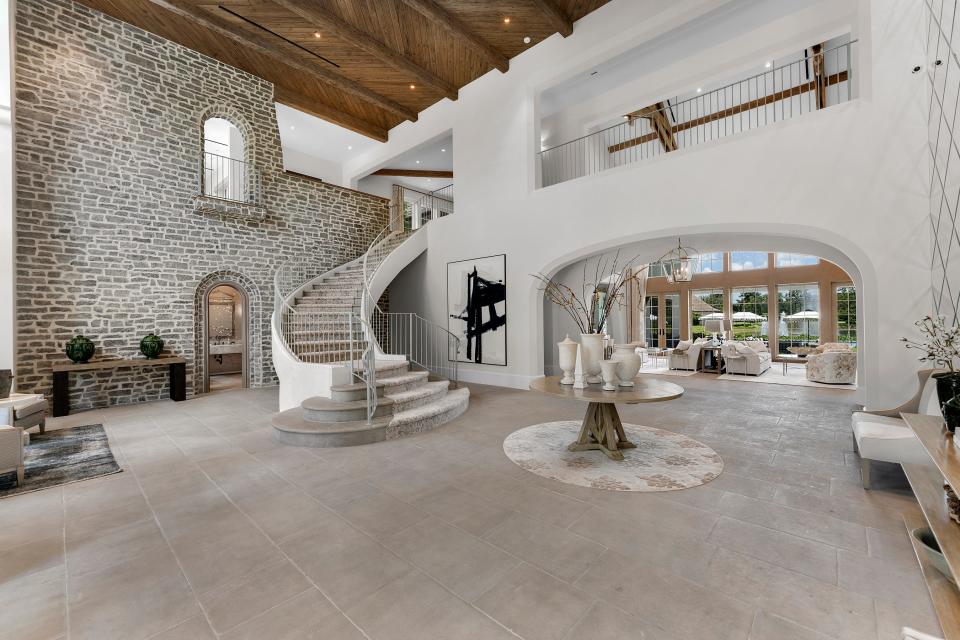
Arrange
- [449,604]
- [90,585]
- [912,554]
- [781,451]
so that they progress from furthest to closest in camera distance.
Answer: [781,451]
[912,554]
[90,585]
[449,604]

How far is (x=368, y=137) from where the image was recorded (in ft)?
36.2

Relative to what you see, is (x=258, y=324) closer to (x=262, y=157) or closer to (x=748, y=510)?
(x=262, y=157)

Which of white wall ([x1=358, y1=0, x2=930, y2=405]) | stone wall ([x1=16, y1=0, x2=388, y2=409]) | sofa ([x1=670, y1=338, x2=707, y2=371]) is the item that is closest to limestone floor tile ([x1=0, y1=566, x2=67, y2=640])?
stone wall ([x1=16, y1=0, x2=388, y2=409])

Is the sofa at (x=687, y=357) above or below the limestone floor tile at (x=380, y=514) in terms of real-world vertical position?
above

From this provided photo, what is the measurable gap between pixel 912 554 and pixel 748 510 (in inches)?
28.7

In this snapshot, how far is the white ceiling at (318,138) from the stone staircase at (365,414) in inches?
323

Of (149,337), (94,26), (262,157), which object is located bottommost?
(149,337)

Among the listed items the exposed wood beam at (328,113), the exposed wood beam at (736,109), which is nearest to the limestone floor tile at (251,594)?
the exposed wood beam at (736,109)

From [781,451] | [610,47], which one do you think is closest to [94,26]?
[610,47]

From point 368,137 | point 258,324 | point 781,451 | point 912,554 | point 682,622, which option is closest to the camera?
point 682,622

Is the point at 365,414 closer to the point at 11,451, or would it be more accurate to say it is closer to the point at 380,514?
the point at 380,514

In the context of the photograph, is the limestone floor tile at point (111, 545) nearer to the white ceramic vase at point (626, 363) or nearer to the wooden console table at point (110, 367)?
the white ceramic vase at point (626, 363)

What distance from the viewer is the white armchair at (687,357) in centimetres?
1002

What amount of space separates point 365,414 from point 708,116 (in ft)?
30.7
